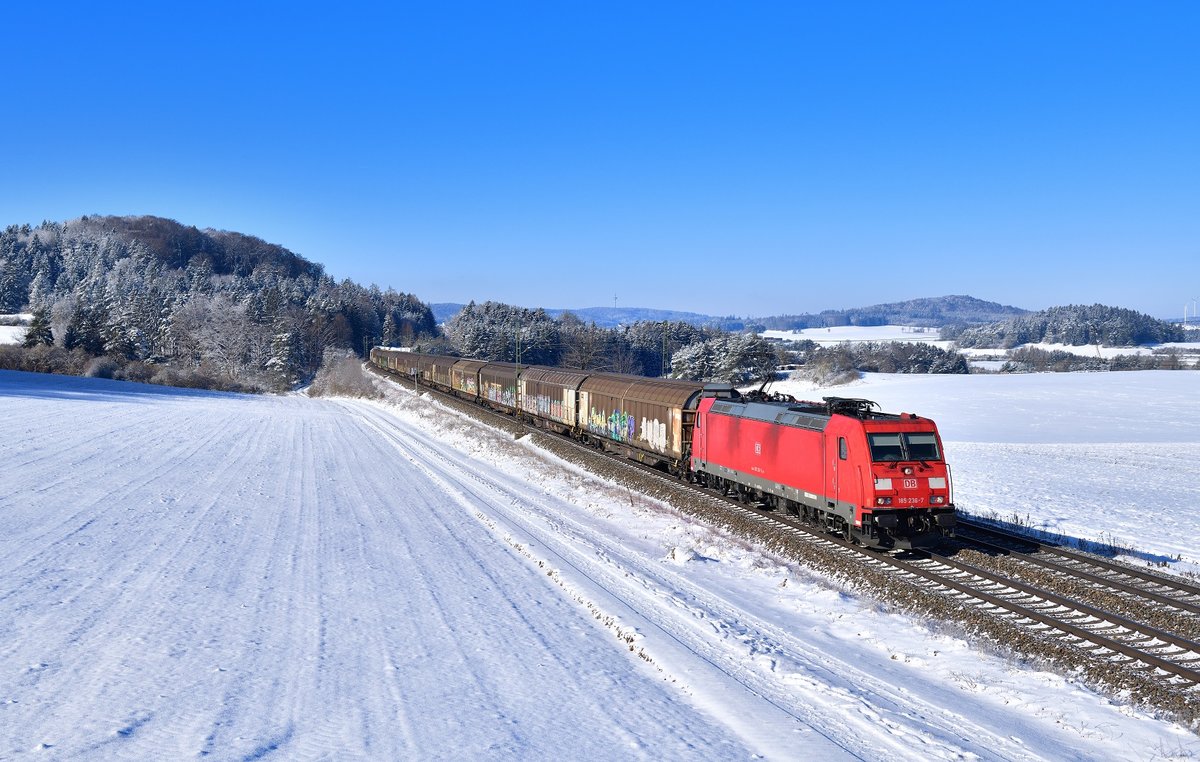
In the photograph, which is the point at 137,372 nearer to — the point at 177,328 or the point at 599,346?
the point at 177,328

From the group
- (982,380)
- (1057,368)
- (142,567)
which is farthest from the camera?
(1057,368)

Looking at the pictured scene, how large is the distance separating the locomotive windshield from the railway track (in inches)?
86.3

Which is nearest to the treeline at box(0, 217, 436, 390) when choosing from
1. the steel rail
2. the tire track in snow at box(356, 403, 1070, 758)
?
the tire track in snow at box(356, 403, 1070, 758)

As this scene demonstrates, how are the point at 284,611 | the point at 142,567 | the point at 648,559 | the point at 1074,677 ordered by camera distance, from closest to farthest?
the point at 1074,677
the point at 284,611
the point at 142,567
the point at 648,559

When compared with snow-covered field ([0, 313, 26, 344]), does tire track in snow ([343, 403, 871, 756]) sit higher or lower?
lower

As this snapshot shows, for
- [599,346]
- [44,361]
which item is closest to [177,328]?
[44,361]

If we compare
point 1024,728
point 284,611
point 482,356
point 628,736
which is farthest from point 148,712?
point 482,356

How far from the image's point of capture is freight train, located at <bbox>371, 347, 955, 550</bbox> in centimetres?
1700

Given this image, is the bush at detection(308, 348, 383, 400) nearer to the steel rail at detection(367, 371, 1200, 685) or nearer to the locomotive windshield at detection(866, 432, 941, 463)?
the steel rail at detection(367, 371, 1200, 685)

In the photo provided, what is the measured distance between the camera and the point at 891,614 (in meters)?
13.8

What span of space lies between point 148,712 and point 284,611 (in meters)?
4.43

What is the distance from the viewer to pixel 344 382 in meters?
92.1

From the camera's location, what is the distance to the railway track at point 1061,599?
11.0 metres

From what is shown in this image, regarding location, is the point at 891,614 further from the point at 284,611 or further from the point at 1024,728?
the point at 284,611
